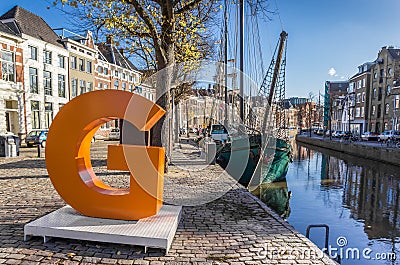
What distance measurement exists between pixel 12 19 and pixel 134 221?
29.8 meters

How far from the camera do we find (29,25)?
Answer: 90.1ft

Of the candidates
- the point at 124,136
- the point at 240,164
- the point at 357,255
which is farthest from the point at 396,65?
the point at 124,136

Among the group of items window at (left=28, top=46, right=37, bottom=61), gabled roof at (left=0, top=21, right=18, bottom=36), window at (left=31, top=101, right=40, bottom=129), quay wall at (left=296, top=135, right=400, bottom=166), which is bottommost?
quay wall at (left=296, top=135, right=400, bottom=166)

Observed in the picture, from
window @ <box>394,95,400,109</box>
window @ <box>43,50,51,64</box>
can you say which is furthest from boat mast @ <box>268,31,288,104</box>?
window @ <box>394,95,400,109</box>

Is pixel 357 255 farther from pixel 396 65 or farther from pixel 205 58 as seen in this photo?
pixel 396 65

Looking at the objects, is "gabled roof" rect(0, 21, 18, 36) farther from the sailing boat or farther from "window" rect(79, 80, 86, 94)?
the sailing boat

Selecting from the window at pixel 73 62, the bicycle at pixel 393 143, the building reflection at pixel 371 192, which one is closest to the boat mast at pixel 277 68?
the building reflection at pixel 371 192

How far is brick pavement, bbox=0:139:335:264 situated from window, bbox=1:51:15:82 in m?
20.1

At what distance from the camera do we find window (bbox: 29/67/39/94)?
1049 inches

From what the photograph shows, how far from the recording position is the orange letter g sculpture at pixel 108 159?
15.9 ft

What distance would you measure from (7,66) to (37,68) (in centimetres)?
358

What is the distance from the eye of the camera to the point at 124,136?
634 centimetres

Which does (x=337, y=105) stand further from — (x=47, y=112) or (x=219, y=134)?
(x=47, y=112)

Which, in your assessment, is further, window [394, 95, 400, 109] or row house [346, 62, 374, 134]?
row house [346, 62, 374, 134]
